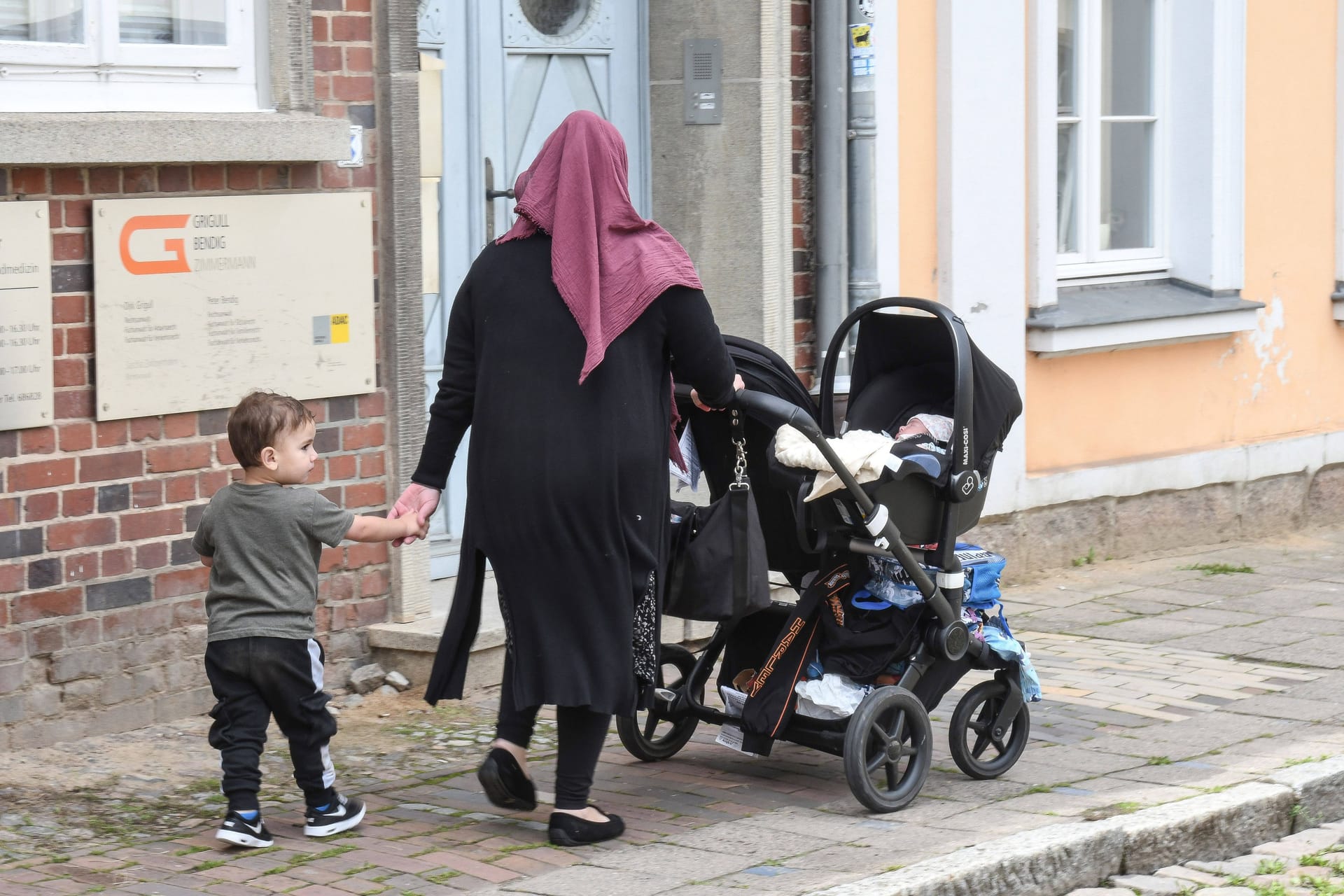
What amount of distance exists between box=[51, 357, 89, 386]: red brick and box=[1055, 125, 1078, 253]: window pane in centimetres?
523

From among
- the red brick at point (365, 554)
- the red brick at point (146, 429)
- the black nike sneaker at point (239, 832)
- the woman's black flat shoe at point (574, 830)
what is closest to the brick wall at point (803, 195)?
the red brick at point (365, 554)

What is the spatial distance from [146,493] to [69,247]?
77cm

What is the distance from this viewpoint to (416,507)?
4.76 metres

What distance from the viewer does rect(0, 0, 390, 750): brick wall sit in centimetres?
543

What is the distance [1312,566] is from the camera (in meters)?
9.12

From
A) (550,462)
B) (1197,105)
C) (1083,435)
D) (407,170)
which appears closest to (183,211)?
(407,170)

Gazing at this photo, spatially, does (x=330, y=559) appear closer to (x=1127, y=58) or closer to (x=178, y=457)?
(x=178, y=457)

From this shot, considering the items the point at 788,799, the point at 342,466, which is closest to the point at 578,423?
the point at 788,799

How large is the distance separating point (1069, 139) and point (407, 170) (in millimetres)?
4148

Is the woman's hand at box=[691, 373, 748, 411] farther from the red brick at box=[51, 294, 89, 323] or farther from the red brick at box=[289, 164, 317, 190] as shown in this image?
the red brick at box=[51, 294, 89, 323]

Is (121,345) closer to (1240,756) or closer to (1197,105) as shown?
(1240,756)

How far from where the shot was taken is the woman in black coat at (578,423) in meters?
4.49

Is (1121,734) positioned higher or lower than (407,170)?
lower

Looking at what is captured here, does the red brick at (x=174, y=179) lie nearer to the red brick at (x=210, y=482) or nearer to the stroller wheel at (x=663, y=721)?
the red brick at (x=210, y=482)
